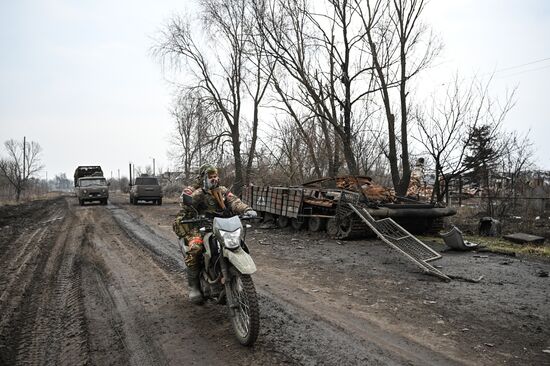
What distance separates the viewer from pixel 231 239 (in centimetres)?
416

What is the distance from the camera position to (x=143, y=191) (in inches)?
1094

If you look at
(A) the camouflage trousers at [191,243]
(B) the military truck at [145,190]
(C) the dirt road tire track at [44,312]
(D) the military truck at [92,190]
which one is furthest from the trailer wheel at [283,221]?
(D) the military truck at [92,190]

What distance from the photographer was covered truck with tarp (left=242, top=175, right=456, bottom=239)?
35.9 ft

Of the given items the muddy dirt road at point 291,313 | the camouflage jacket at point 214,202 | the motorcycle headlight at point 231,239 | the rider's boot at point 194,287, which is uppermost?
the camouflage jacket at point 214,202

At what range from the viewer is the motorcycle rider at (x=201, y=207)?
16.3 feet

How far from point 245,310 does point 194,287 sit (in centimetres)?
133

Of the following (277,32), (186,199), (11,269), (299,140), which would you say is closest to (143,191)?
(299,140)

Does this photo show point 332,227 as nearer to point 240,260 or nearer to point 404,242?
point 404,242

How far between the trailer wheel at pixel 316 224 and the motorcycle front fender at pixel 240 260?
27.4 feet

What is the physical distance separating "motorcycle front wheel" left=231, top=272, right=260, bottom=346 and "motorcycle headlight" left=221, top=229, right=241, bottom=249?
0.29 meters

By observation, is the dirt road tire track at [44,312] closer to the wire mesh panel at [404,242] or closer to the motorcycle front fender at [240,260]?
the motorcycle front fender at [240,260]

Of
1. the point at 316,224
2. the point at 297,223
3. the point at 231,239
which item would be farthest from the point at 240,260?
the point at 297,223

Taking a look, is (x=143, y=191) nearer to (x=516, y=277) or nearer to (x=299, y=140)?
Result: (x=299, y=140)

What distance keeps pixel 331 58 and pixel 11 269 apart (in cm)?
1325
